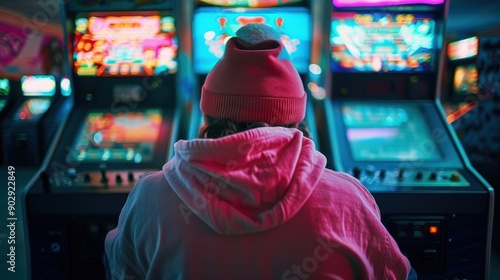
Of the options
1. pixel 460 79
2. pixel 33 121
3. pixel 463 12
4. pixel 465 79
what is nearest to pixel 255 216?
pixel 465 79

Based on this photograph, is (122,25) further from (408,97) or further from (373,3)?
(408,97)

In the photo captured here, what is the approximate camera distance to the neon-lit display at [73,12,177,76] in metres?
2.57

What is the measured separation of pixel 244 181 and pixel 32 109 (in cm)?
755

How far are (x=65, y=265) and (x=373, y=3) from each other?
7.32 feet

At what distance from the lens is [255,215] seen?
3.00ft

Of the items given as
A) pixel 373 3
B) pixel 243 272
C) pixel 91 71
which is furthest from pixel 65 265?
pixel 373 3

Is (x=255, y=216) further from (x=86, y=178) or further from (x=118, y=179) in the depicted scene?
(x=86, y=178)

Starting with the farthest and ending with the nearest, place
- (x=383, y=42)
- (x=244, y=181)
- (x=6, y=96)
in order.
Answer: (x=6, y=96) < (x=383, y=42) < (x=244, y=181)

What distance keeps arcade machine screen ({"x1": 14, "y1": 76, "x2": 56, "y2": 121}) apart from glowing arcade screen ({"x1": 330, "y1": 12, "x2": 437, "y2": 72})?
619 centimetres

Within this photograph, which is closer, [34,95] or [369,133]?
[369,133]

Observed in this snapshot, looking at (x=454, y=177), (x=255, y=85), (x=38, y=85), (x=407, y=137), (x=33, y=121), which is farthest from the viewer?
(x=38, y=85)

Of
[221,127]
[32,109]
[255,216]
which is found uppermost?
[221,127]

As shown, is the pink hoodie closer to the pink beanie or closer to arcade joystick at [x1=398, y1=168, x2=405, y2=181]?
the pink beanie

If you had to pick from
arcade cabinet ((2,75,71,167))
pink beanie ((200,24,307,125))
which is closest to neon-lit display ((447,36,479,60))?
pink beanie ((200,24,307,125))
